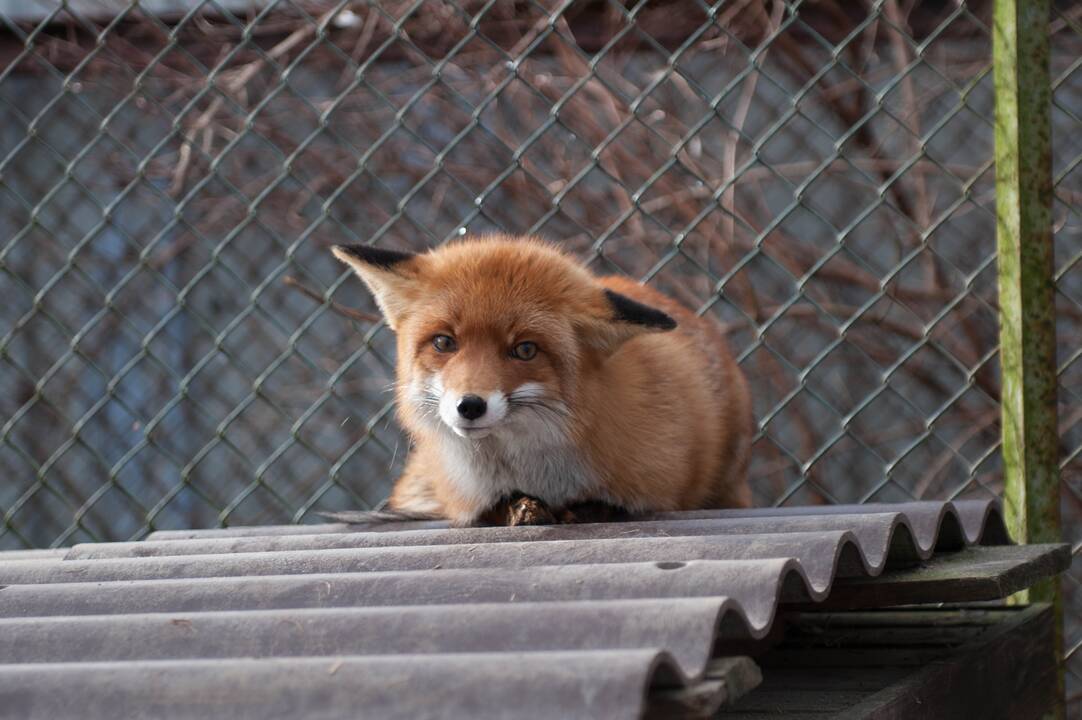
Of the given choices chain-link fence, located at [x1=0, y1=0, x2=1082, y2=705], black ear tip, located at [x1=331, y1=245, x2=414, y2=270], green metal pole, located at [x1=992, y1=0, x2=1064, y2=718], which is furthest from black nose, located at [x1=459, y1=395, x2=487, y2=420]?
chain-link fence, located at [x1=0, y1=0, x2=1082, y2=705]

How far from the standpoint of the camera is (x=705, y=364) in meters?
3.13

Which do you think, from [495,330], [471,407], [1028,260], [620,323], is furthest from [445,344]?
[1028,260]

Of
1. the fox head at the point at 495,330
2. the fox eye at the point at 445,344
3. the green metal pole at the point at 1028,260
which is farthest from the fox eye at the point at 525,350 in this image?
the green metal pole at the point at 1028,260

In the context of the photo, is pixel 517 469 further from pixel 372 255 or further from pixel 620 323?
pixel 372 255

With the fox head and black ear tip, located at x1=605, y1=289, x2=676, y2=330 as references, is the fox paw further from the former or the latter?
black ear tip, located at x1=605, y1=289, x2=676, y2=330

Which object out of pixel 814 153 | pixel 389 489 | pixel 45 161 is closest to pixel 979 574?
pixel 814 153

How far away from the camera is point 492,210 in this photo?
17.2 ft

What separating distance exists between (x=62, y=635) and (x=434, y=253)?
1.35 meters

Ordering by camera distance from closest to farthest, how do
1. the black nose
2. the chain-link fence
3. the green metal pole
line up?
the black nose, the green metal pole, the chain-link fence

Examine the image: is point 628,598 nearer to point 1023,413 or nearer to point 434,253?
point 434,253

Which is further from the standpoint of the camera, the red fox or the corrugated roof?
the red fox

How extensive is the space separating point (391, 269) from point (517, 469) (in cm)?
50

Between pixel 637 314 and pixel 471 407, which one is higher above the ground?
pixel 637 314

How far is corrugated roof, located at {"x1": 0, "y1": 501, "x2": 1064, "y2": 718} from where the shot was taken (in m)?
1.30
